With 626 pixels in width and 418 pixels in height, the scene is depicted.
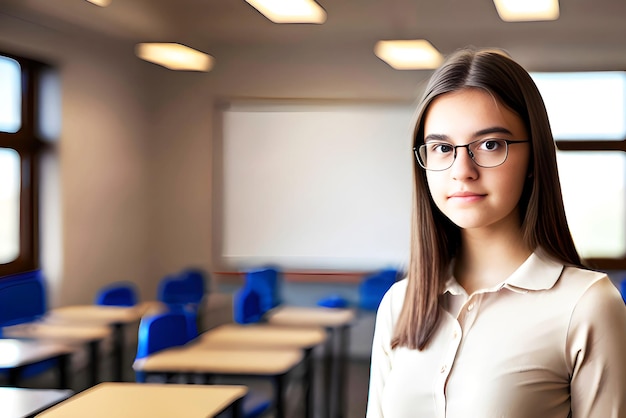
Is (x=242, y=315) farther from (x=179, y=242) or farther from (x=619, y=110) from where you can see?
(x=619, y=110)

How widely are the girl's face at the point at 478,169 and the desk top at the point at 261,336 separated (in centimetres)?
231

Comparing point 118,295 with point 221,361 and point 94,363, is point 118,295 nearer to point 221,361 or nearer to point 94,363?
point 94,363

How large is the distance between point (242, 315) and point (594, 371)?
2.59 m

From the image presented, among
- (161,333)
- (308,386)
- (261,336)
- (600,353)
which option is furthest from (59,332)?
(600,353)

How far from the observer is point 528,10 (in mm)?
3230

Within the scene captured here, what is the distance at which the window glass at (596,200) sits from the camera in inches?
124

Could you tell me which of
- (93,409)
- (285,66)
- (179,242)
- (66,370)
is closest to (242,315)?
(179,242)

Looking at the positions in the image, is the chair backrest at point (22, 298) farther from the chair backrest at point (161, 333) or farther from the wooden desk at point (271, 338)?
the wooden desk at point (271, 338)

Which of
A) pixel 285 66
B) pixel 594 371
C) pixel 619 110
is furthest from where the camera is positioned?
pixel 285 66

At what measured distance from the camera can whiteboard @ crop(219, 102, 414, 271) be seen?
3.38 metres

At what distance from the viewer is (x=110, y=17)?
3.41m

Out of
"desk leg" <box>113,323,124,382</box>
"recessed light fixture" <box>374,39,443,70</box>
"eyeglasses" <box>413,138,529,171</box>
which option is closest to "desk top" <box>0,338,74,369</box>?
"desk leg" <box>113,323,124,382</box>

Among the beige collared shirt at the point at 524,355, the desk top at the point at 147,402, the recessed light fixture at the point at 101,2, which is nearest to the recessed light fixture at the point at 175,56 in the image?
the recessed light fixture at the point at 101,2

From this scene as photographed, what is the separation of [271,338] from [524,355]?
96.7 inches
